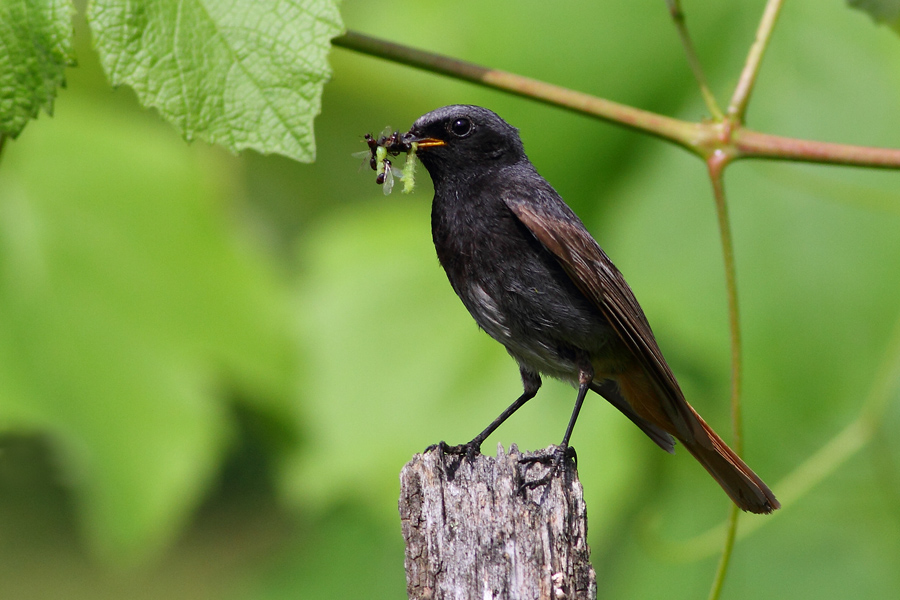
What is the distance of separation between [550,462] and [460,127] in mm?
1128

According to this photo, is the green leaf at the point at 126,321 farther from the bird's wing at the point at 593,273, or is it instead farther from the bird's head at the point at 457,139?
the bird's wing at the point at 593,273

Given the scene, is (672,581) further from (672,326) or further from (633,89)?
(633,89)

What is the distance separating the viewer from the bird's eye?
3.02 metres

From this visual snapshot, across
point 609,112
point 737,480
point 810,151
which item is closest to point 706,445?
point 737,480

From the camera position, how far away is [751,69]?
2561mm

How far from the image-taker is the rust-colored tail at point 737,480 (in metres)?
2.93

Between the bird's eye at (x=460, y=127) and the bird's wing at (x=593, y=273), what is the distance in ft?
1.06

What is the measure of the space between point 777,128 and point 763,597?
200cm

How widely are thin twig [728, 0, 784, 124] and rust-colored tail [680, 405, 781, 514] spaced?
3.06ft

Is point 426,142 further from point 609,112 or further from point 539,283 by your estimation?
point 609,112

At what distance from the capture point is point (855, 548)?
13.4ft

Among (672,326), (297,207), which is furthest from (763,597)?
(297,207)

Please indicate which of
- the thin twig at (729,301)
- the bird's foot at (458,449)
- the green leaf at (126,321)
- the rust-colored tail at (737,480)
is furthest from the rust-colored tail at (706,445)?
the green leaf at (126,321)

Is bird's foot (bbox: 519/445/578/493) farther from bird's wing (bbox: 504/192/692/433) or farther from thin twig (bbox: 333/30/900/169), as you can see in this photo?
thin twig (bbox: 333/30/900/169)
